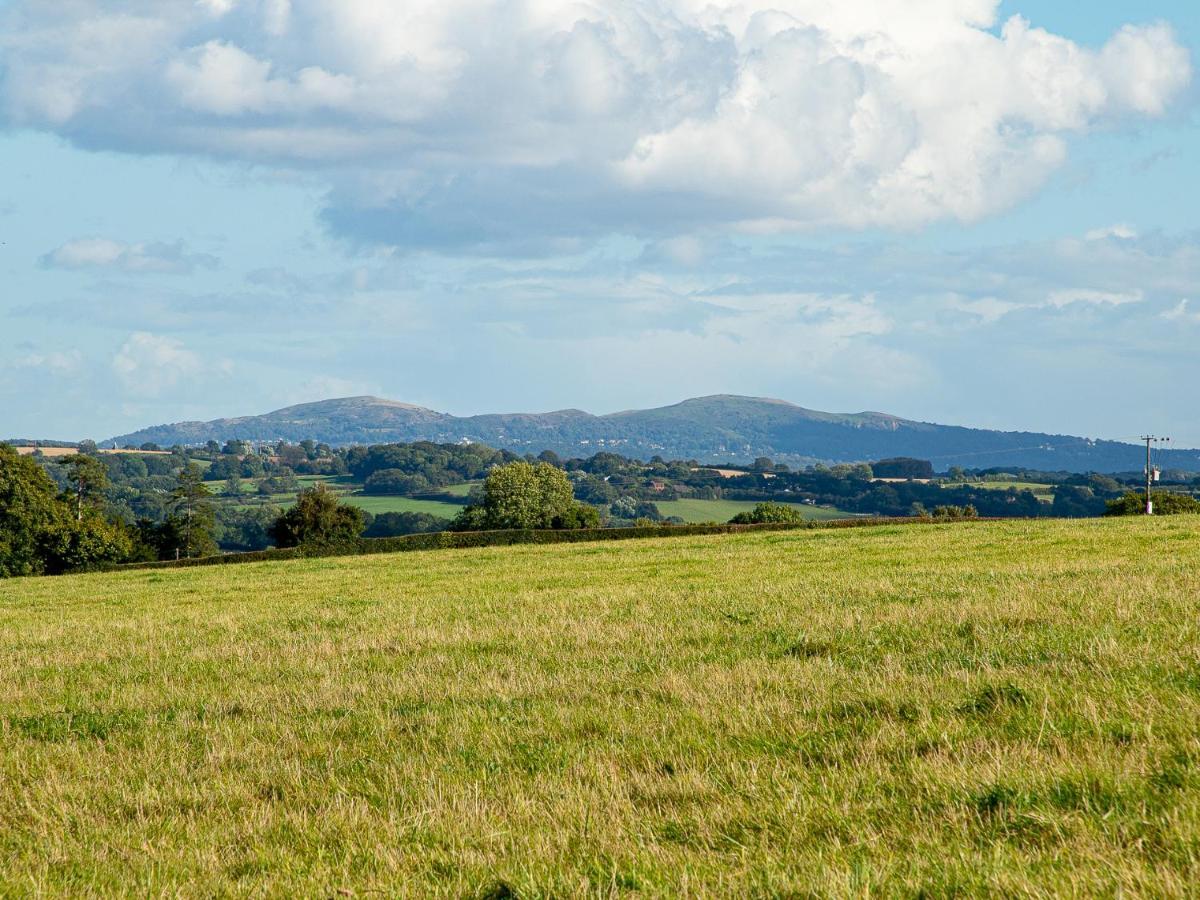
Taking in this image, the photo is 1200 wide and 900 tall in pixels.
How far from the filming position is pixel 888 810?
745 centimetres

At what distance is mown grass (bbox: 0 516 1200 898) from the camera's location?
22.2 ft

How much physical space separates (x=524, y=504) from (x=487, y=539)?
42.3 m

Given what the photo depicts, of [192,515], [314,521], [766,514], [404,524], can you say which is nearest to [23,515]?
[314,521]

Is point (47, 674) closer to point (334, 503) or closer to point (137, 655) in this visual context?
point (137, 655)

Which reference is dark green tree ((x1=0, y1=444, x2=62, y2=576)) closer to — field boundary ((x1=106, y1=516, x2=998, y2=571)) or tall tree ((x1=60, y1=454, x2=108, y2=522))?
field boundary ((x1=106, y1=516, x2=998, y2=571))

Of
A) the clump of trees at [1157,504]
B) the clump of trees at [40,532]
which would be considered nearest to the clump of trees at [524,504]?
the clump of trees at [40,532]

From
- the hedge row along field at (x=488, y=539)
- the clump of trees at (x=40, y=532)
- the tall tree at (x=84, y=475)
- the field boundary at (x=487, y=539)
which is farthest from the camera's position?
the tall tree at (x=84, y=475)

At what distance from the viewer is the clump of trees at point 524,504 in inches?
4560

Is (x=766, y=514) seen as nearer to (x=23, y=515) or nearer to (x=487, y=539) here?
(x=487, y=539)

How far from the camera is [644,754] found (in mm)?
9555

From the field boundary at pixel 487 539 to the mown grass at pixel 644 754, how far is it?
162ft

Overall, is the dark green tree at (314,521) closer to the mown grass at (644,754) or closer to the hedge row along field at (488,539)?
the hedge row along field at (488,539)

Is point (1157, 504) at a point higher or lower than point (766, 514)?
higher

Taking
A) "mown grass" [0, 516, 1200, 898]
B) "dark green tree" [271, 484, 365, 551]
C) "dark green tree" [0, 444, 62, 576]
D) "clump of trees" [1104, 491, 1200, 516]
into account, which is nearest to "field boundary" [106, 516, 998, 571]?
"dark green tree" [0, 444, 62, 576]
